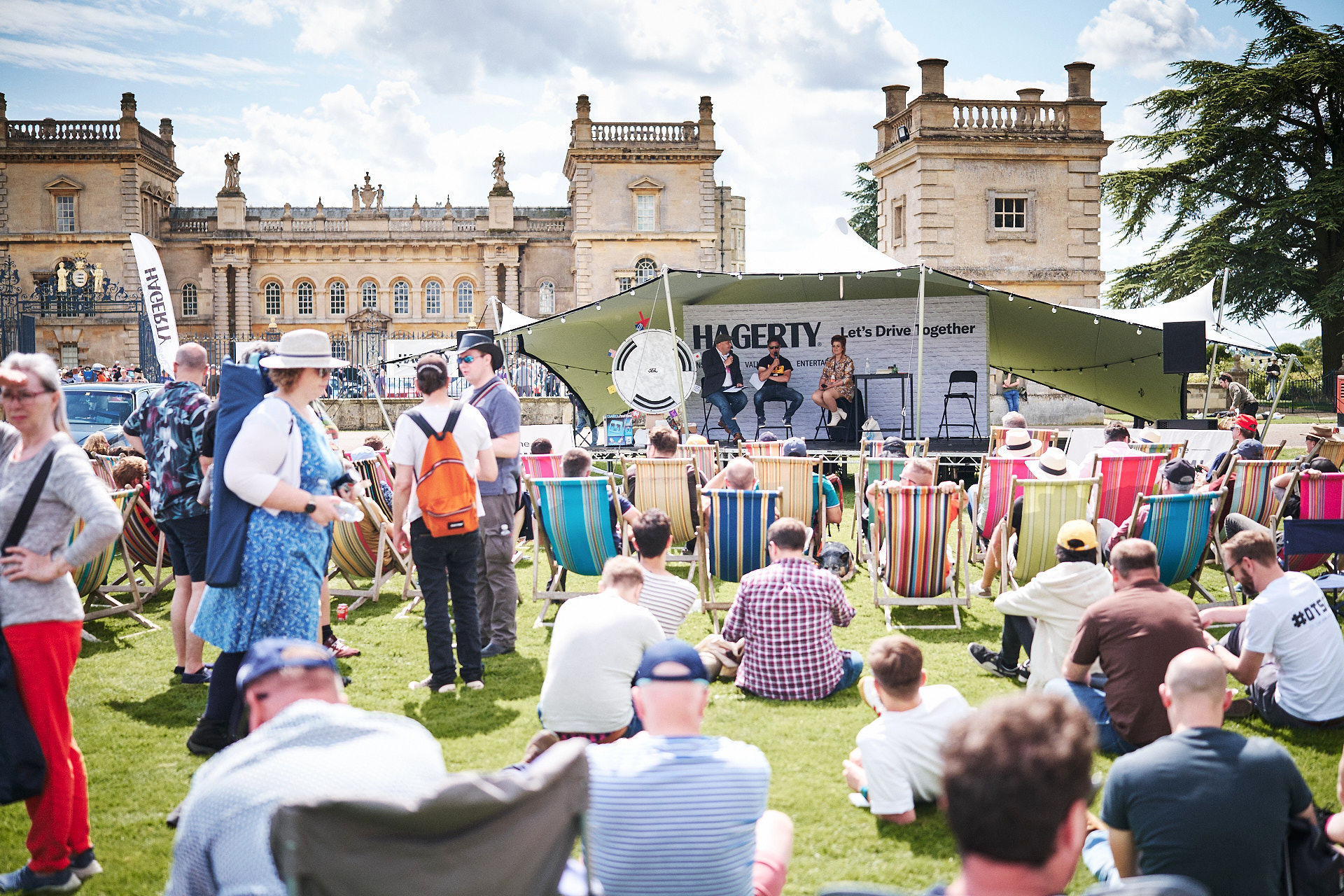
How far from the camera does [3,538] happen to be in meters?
3.07

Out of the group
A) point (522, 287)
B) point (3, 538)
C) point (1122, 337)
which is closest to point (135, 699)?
point (3, 538)

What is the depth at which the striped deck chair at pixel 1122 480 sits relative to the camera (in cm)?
756

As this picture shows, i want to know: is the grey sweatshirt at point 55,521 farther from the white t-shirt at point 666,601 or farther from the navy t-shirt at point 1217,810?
the navy t-shirt at point 1217,810

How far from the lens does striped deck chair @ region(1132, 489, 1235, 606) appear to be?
632 centimetres

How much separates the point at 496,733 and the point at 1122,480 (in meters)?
5.38

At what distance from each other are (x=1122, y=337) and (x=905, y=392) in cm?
403

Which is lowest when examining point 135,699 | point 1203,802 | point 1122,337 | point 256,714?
point 135,699

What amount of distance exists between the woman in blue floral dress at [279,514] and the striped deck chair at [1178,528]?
196 inches

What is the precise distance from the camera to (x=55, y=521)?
3.14 metres

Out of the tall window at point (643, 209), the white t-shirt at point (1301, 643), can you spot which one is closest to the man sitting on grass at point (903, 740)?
the white t-shirt at point (1301, 643)

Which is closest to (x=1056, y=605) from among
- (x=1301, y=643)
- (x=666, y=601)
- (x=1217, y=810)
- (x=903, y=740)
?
(x=1301, y=643)

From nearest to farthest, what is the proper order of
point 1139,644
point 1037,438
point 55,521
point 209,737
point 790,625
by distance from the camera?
point 55,521 → point 1139,644 → point 209,737 → point 790,625 → point 1037,438

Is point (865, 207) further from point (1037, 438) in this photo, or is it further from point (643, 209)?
point (1037, 438)

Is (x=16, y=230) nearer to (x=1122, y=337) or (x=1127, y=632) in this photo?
(x=1122, y=337)
